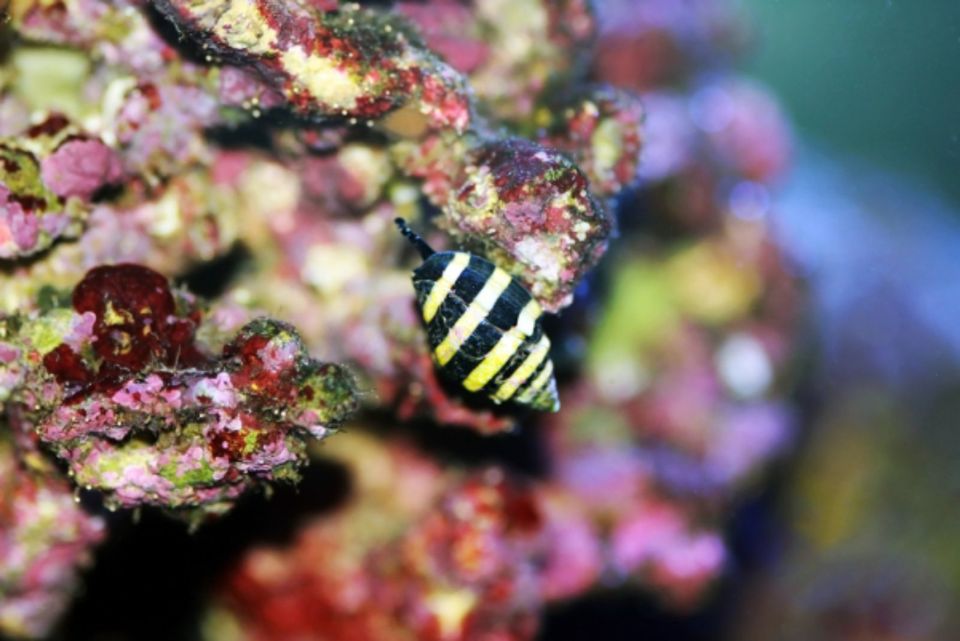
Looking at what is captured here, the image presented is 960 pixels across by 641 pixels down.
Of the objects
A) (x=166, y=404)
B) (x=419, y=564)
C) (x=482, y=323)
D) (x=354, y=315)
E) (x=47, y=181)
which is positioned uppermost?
(x=354, y=315)

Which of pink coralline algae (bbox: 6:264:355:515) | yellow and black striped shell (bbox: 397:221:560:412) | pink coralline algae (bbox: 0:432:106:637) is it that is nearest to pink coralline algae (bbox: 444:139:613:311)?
yellow and black striped shell (bbox: 397:221:560:412)

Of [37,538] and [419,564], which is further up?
[419,564]

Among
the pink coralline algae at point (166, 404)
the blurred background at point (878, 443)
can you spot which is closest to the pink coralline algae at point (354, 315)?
the pink coralline algae at point (166, 404)

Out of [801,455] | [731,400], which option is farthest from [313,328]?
[801,455]

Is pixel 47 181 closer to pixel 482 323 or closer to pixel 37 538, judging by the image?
pixel 37 538

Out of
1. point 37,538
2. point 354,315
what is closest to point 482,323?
point 354,315

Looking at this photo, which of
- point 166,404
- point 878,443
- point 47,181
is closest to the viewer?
point 166,404

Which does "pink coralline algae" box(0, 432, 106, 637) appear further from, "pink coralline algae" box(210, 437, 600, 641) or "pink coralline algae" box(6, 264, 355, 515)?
"pink coralline algae" box(210, 437, 600, 641)

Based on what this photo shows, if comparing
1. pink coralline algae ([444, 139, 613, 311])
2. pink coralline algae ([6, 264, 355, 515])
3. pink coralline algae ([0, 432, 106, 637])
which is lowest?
pink coralline algae ([0, 432, 106, 637])
